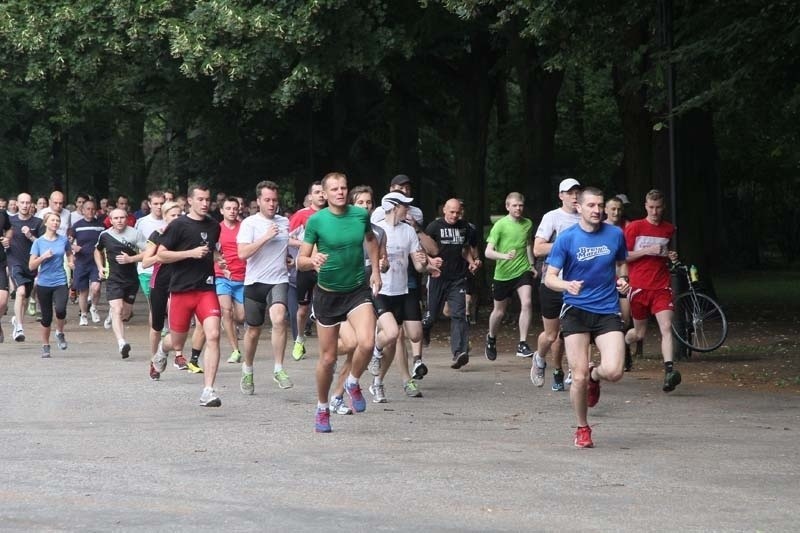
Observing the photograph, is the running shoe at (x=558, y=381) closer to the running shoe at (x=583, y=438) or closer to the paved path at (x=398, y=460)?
the paved path at (x=398, y=460)

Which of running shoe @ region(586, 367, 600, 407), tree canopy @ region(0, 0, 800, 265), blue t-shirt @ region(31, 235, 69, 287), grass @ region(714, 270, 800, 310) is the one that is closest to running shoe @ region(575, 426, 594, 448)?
running shoe @ region(586, 367, 600, 407)

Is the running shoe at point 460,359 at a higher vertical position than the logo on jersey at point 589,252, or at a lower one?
lower

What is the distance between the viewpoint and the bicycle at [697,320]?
712 inches

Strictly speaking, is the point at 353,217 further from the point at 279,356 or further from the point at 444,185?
the point at 444,185

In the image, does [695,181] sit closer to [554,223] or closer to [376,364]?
[554,223]

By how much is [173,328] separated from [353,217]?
296cm

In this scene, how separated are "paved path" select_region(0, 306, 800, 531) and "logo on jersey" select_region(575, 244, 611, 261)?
128 centimetres

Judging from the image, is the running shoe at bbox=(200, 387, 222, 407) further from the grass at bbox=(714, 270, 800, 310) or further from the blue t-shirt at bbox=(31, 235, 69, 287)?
the grass at bbox=(714, 270, 800, 310)

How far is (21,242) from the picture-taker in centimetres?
2148

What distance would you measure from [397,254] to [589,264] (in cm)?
345

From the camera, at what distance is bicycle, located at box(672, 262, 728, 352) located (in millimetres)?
18078

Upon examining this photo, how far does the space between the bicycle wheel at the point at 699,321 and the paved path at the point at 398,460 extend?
8.61ft

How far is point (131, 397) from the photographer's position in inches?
558

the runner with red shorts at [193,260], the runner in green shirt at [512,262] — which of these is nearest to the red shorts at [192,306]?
the runner with red shorts at [193,260]
